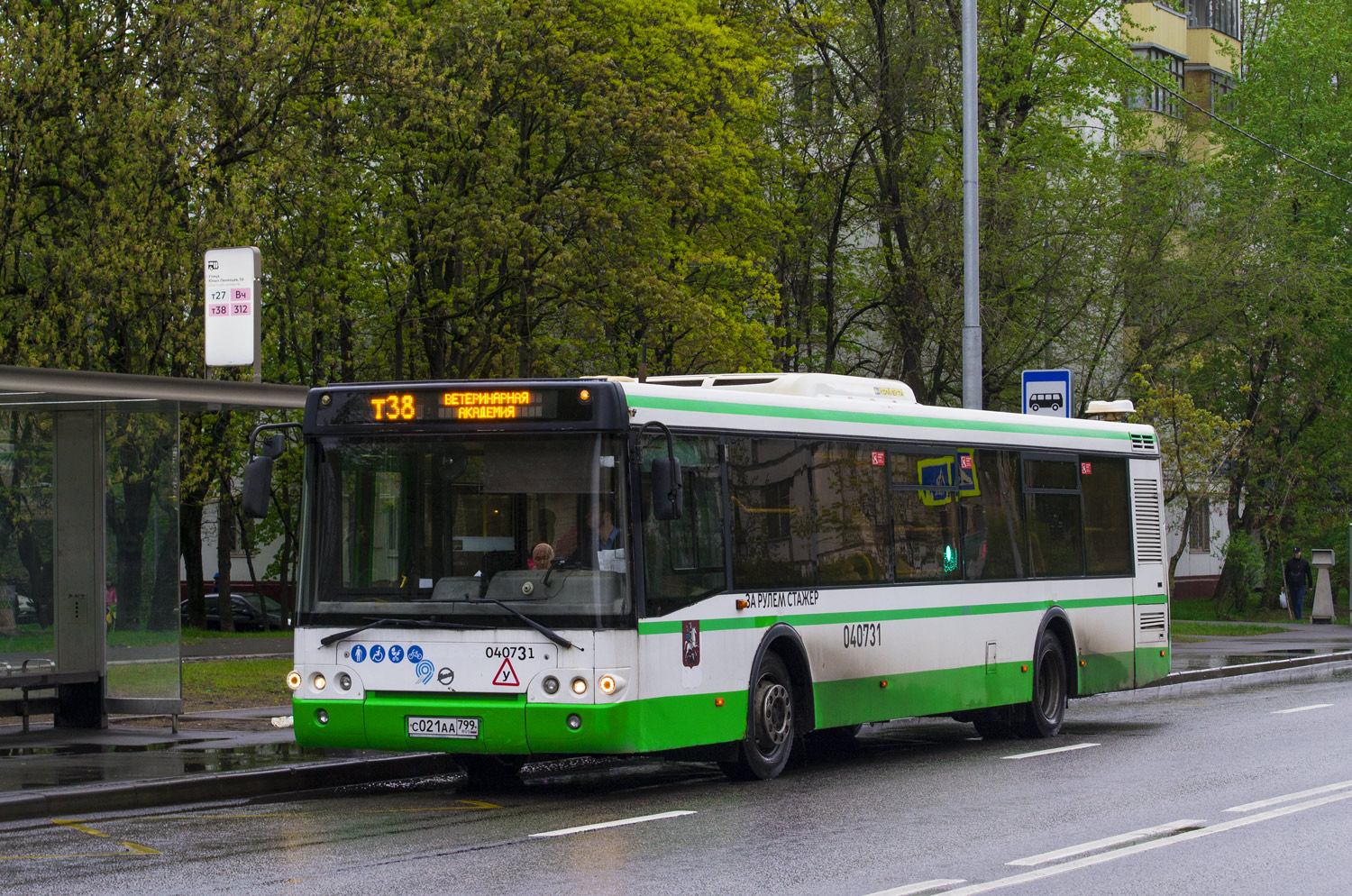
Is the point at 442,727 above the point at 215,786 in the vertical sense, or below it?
above

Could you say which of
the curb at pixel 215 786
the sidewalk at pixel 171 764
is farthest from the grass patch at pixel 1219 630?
the curb at pixel 215 786

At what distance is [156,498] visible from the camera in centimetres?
1623

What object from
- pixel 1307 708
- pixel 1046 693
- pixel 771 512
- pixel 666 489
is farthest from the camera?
pixel 1307 708

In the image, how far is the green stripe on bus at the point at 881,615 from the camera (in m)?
11.9

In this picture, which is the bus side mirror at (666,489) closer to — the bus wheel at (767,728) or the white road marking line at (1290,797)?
the bus wheel at (767,728)

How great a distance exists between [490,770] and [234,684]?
888 cm

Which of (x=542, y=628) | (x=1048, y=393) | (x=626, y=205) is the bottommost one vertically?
(x=542, y=628)

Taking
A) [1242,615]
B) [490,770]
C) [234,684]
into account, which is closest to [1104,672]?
[490,770]

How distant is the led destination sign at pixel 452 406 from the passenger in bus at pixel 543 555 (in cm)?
84

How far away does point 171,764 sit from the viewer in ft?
43.0

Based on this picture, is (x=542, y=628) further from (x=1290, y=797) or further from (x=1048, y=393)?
(x=1048, y=393)

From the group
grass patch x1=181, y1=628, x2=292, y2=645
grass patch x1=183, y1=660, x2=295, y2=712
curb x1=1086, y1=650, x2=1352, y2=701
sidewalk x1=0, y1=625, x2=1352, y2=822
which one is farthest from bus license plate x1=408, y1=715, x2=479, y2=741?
grass patch x1=181, y1=628, x2=292, y2=645

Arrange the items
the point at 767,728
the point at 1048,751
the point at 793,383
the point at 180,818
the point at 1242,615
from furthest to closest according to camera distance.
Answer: the point at 1242,615 → the point at 1048,751 → the point at 793,383 → the point at 767,728 → the point at 180,818

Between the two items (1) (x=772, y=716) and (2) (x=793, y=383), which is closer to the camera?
(1) (x=772, y=716)
